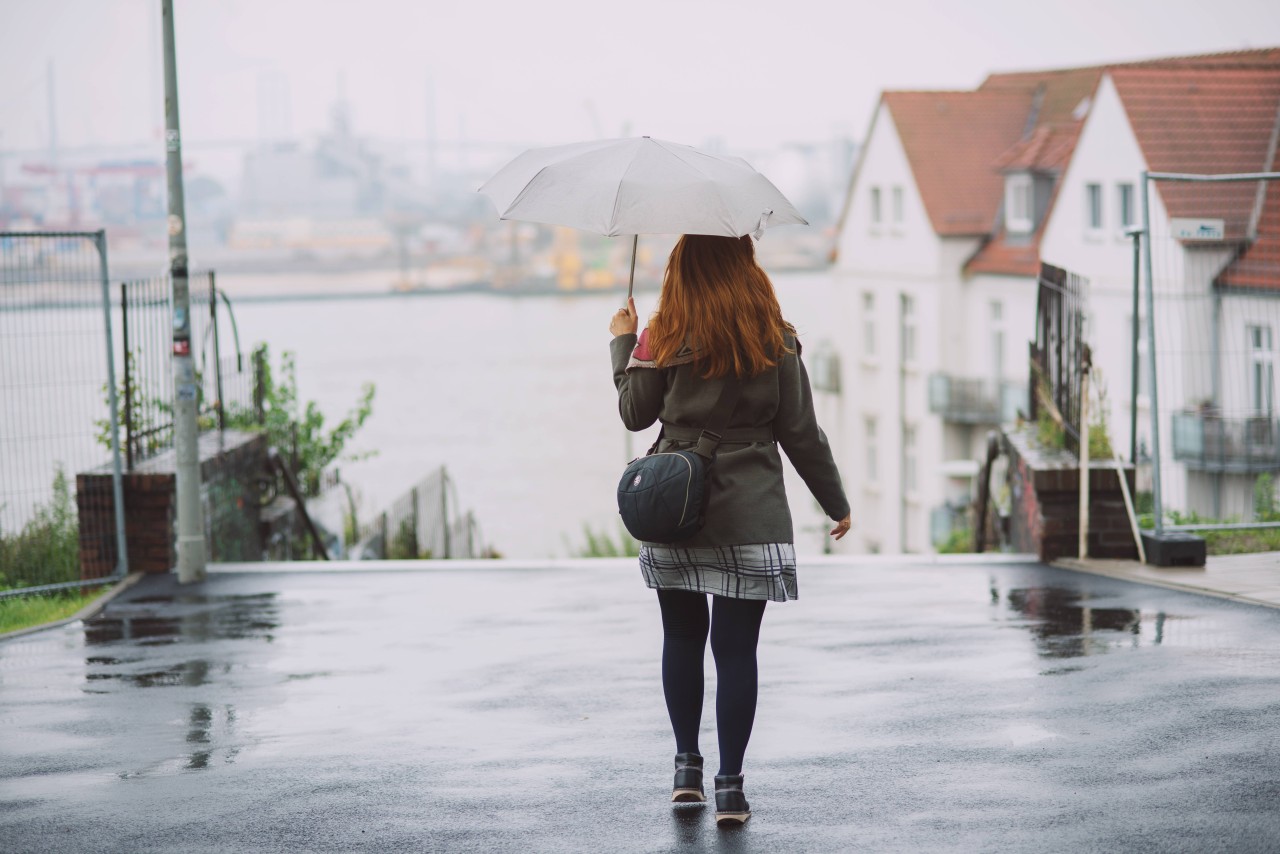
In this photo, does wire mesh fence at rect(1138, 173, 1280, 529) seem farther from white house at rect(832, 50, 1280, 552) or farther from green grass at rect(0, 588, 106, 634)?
white house at rect(832, 50, 1280, 552)

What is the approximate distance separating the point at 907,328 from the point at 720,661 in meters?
44.4

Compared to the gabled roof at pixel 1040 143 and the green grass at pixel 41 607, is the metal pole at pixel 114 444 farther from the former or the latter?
the gabled roof at pixel 1040 143

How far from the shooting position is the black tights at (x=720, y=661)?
4.82 m

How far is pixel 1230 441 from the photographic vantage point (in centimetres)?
1366

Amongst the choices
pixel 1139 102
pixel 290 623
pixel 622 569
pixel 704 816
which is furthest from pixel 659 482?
pixel 1139 102

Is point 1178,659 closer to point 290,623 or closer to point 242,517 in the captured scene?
point 290,623

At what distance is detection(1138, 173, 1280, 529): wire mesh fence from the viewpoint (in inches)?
424

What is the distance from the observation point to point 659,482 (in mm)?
4680

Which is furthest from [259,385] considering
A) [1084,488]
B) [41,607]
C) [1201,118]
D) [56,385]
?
[1201,118]

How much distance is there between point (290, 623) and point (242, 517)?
12.3ft

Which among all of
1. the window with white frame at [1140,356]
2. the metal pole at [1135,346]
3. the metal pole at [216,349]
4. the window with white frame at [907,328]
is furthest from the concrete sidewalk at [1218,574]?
the window with white frame at [907,328]

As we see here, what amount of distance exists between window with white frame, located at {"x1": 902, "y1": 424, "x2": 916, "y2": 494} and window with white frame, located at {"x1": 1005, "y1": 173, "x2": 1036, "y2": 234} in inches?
303

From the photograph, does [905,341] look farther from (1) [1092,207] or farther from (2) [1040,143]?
(1) [1092,207]

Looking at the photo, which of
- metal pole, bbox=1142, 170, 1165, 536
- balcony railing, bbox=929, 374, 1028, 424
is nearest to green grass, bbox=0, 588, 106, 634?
metal pole, bbox=1142, 170, 1165, 536
